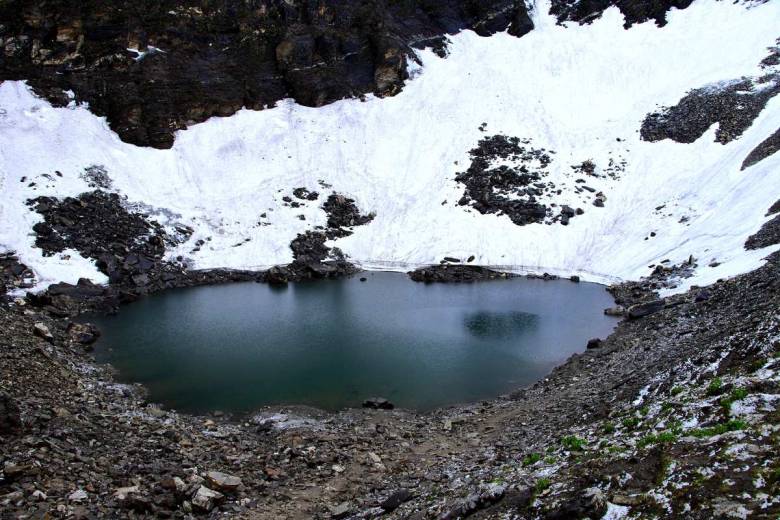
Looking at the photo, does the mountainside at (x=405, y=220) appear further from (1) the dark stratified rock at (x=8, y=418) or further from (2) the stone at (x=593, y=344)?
(2) the stone at (x=593, y=344)

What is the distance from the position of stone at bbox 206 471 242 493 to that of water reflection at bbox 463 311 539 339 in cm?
2184

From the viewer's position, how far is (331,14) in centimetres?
7606

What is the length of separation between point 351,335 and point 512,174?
3186 centimetres

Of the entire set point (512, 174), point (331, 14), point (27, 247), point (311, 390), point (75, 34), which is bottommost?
point (311, 390)

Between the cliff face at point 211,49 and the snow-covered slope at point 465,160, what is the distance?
2549 millimetres

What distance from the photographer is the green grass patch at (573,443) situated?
14.1 meters

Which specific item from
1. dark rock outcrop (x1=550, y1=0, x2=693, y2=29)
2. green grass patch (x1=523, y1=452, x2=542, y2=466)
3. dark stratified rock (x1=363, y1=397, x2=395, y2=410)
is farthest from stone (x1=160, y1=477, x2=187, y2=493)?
dark rock outcrop (x1=550, y1=0, x2=693, y2=29)

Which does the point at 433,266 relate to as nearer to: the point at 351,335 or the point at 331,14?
the point at 351,335

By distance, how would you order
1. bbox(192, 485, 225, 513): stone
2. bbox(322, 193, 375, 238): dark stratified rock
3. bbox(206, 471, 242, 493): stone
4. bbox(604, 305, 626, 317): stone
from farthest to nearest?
bbox(322, 193, 375, 238): dark stratified rock, bbox(604, 305, 626, 317): stone, bbox(206, 471, 242, 493): stone, bbox(192, 485, 225, 513): stone

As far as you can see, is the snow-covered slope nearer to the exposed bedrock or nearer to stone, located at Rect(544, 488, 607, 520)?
→ the exposed bedrock

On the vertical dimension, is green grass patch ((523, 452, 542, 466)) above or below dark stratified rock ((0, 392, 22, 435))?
below

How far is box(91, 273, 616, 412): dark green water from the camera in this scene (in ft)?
90.2

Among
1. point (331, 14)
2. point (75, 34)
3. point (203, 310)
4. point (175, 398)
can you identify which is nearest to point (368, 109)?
point (331, 14)

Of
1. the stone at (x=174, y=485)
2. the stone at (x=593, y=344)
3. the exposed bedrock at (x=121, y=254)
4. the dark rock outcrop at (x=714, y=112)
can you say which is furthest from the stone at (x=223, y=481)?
the dark rock outcrop at (x=714, y=112)
